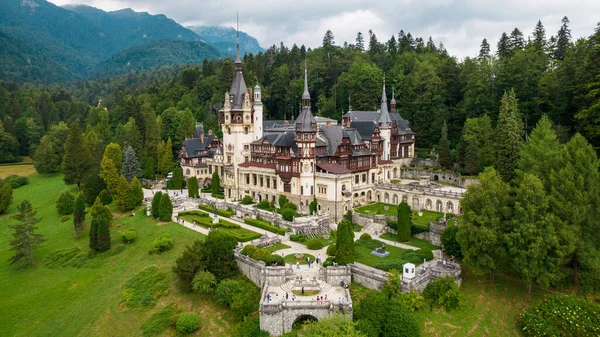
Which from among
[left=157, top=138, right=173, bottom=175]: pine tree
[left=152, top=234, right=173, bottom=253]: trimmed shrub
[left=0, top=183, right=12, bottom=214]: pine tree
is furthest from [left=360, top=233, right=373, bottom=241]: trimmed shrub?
[left=0, top=183, right=12, bottom=214]: pine tree

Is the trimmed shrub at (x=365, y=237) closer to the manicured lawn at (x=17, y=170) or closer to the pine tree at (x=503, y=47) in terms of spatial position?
the pine tree at (x=503, y=47)

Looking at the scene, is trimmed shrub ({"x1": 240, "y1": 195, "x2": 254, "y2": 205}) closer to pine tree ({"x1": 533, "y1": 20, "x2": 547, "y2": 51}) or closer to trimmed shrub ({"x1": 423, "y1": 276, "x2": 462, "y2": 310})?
trimmed shrub ({"x1": 423, "y1": 276, "x2": 462, "y2": 310})

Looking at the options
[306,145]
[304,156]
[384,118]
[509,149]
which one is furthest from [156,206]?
[509,149]

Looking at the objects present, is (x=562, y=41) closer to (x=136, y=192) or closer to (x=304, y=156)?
(x=304, y=156)

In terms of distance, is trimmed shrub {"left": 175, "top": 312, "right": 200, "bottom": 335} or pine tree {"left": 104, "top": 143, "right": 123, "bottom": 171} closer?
trimmed shrub {"left": 175, "top": 312, "right": 200, "bottom": 335}

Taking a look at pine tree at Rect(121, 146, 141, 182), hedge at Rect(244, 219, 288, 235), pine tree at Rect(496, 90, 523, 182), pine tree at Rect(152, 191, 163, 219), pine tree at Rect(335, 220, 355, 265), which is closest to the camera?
pine tree at Rect(335, 220, 355, 265)

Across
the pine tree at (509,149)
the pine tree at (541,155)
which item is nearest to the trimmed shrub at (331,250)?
the pine tree at (541,155)

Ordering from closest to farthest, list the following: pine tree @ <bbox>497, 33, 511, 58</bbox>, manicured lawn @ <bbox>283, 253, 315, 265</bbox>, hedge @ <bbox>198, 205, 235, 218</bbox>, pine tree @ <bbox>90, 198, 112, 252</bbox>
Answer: manicured lawn @ <bbox>283, 253, 315, 265</bbox> < pine tree @ <bbox>90, 198, 112, 252</bbox> < hedge @ <bbox>198, 205, 235, 218</bbox> < pine tree @ <bbox>497, 33, 511, 58</bbox>
